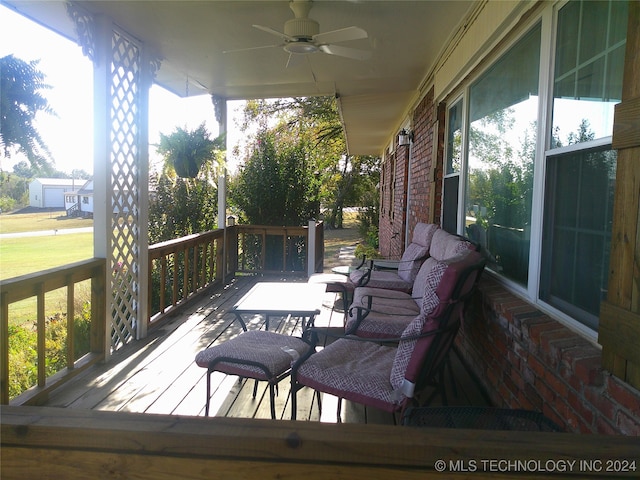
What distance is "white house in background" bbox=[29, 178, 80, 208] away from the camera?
4.88 metres

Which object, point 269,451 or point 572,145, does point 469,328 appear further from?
point 269,451

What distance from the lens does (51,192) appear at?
5.42 metres

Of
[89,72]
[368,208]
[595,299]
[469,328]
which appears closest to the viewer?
[595,299]

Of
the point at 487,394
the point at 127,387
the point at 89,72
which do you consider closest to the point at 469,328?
the point at 487,394

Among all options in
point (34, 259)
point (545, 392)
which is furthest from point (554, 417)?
point (34, 259)

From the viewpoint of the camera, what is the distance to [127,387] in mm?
3096

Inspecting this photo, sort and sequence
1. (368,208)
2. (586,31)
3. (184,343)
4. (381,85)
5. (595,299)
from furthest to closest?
(368,208) → (381,85) → (184,343) → (586,31) → (595,299)

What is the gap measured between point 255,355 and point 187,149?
323 centimetres

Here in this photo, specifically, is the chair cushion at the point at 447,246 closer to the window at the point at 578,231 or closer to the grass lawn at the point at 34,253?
the window at the point at 578,231

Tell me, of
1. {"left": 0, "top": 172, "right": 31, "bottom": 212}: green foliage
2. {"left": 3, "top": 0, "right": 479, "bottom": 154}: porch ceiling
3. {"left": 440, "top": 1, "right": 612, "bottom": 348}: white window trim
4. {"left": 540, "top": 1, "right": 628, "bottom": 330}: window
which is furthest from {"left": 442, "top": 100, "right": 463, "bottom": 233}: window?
{"left": 0, "top": 172, "right": 31, "bottom": 212}: green foliage

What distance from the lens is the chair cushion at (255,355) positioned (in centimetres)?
231

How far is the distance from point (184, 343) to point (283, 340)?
168cm

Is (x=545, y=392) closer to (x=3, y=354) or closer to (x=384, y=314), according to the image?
(x=384, y=314)

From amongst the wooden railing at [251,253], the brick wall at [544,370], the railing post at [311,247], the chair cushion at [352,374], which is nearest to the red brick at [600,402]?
the brick wall at [544,370]
